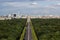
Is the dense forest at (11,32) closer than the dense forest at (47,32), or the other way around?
the dense forest at (47,32)

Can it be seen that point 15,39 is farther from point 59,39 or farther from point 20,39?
point 59,39

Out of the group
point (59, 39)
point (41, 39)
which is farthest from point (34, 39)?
point (59, 39)

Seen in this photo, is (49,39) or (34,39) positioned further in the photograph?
(34,39)

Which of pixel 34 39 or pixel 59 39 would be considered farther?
pixel 34 39

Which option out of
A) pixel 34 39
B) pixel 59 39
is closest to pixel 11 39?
pixel 34 39

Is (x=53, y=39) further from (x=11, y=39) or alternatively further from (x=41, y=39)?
(x=11, y=39)

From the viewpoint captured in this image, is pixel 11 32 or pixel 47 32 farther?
pixel 47 32

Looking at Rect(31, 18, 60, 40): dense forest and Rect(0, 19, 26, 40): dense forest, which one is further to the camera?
Rect(0, 19, 26, 40): dense forest

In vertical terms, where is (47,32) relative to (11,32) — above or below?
below

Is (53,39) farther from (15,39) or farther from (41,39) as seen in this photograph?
(15,39)
